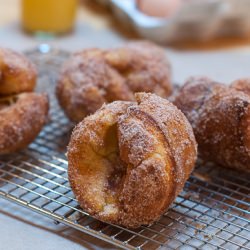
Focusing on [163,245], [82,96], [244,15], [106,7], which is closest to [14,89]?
[82,96]

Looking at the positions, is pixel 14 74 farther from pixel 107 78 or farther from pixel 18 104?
pixel 107 78

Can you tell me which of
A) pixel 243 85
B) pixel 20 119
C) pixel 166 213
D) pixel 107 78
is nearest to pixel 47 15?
pixel 107 78

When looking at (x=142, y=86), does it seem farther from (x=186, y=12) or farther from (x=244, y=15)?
(x=244, y=15)

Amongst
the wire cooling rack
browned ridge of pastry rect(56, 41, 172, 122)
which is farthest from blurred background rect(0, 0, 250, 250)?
the wire cooling rack

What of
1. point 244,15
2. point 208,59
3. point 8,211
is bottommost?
point 8,211

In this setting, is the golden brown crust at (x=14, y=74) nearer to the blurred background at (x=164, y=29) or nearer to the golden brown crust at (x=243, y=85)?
the golden brown crust at (x=243, y=85)
